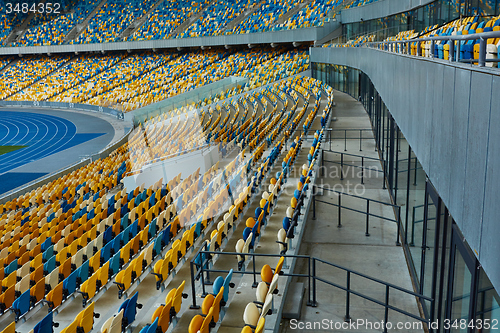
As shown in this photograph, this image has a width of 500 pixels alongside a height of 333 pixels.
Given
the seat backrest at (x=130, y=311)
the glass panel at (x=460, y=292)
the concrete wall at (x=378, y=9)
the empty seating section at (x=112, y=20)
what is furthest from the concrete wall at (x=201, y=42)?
the glass panel at (x=460, y=292)

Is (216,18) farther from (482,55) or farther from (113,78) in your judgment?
(482,55)

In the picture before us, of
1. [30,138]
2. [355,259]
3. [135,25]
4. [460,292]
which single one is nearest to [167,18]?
[135,25]

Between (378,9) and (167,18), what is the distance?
81.0ft

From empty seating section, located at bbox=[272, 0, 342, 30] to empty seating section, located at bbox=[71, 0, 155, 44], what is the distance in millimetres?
16505

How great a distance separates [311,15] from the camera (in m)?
31.8

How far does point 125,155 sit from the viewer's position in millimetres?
16188

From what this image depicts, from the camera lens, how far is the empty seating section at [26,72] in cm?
3884

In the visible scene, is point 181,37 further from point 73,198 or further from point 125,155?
point 73,198

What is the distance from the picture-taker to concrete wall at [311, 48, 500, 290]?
8.14ft

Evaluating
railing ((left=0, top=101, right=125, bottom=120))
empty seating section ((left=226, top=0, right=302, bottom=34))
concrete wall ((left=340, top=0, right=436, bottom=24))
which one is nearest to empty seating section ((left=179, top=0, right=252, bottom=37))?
empty seating section ((left=226, top=0, right=302, bottom=34))

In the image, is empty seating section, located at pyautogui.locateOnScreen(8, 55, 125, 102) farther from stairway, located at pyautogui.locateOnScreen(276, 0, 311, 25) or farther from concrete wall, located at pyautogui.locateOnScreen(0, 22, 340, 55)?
stairway, located at pyautogui.locateOnScreen(276, 0, 311, 25)

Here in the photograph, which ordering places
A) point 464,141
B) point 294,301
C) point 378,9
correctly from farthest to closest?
point 378,9, point 294,301, point 464,141

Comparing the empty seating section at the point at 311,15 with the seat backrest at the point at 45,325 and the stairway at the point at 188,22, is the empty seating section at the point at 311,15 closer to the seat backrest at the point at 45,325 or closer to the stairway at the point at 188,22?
the stairway at the point at 188,22

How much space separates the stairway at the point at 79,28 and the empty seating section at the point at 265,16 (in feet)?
56.2
